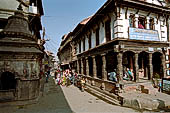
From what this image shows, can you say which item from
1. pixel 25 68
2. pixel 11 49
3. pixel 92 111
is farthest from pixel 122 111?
pixel 11 49

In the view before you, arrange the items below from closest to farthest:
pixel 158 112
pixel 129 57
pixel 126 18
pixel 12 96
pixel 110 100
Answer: pixel 158 112 → pixel 12 96 → pixel 110 100 → pixel 126 18 → pixel 129 57

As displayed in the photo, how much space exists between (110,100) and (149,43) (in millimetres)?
6211

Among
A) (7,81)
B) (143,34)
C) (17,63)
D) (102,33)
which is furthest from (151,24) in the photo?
(7,81)

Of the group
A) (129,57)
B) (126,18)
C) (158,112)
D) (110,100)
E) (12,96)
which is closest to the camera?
(158,112)

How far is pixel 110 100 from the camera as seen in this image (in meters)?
7.79

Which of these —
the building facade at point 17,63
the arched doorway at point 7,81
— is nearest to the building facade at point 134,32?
the building facade at point 17,63

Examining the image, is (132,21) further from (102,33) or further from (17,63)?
(17,63)

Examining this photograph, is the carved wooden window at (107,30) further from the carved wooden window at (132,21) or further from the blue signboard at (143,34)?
the blue signboard at (143,34)

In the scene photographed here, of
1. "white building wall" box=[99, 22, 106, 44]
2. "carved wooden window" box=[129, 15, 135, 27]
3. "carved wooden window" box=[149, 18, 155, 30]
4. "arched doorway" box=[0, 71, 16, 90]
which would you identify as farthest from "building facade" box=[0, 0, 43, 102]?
"carved wooden window" box=[149, 18, 155, 30]

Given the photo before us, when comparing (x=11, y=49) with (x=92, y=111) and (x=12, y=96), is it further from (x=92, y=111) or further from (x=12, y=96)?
(x=92, y=111)

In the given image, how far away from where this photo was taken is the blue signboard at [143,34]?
28.3 feet

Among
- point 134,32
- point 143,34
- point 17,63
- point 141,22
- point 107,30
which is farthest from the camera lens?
point 107,30

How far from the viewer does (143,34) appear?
8992mm

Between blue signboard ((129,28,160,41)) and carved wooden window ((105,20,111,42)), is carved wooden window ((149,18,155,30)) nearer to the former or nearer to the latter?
blue signboard ((129,28,160,41))
